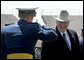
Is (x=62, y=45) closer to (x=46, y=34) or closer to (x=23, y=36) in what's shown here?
(x=46, y=34)

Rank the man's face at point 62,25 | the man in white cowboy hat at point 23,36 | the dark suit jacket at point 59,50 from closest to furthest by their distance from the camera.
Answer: the man in white cowboy hat at point 23,36 < the dark suit jacket at point 59,50 < the man's face at point 62,25

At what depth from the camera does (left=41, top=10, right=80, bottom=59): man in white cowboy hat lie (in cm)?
455

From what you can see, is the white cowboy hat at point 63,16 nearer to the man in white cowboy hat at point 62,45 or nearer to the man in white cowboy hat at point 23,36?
the man in white cowboy hat at point 62,45

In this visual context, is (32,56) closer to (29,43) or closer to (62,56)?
(29,43)

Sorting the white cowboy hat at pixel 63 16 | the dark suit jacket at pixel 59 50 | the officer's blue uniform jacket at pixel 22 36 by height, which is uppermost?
the white cowboy hat at pixel 63 16

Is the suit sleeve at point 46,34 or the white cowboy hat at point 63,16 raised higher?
the white cowboy hat at point 63,16

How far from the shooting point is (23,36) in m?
3.91

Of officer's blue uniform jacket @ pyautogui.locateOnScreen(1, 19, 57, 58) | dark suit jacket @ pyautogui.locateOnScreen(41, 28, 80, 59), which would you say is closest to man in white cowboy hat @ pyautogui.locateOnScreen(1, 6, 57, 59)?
officer's blue uniform jacket @ pyautogui.locateOnScreen(1, 19, 57, 58)

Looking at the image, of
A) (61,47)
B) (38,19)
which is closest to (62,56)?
(61,47)

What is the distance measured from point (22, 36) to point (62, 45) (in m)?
0.92

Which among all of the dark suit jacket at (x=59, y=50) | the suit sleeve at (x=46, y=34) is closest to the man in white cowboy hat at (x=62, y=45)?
the dark suit jacket at (x=59, y=50)

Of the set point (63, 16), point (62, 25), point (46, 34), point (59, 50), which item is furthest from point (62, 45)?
point (46, 34)

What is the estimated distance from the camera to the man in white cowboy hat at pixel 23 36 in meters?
3.89

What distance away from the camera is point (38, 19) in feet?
14.0
